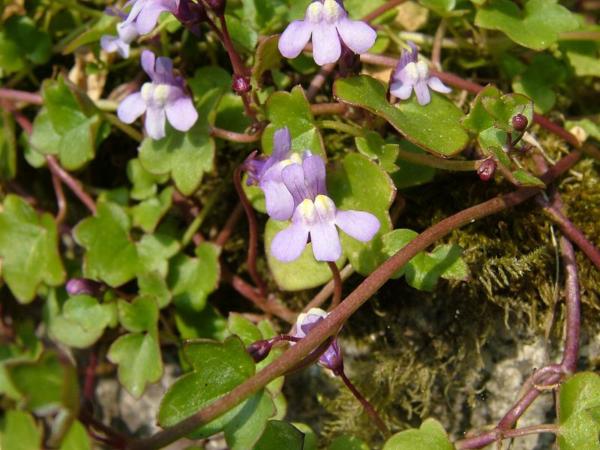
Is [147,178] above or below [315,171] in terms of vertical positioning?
below

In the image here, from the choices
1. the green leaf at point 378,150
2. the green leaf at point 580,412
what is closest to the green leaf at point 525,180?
the green leaf at point 378,150

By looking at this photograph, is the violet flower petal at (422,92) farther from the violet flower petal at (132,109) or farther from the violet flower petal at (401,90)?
the violet flower petal at (132,109)

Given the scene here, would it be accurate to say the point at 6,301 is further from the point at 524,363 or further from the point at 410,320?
the point at 524,363

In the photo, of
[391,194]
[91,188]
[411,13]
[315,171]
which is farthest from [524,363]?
[91,188]

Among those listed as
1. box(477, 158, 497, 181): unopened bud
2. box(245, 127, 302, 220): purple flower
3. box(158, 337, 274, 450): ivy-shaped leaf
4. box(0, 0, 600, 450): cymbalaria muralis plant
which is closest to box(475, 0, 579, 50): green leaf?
box(0, 0, 600, 450): cymbalaria muralis plant

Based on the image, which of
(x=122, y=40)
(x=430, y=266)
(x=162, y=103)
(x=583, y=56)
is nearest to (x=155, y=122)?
(x=162, y=103)

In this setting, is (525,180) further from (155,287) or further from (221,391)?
(155,287)
